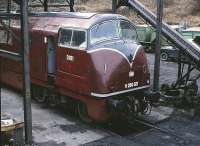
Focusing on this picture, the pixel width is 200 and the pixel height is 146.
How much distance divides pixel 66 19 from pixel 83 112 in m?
2.98

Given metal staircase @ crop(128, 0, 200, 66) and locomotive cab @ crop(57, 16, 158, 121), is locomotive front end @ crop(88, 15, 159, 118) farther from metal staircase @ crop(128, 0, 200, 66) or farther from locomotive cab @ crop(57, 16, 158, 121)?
metal staircase @ crop(128, 0, 200, 66)

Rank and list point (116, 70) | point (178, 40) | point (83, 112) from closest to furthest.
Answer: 1. point (116, 70)
2. point (83, 112)
3. point (178, 40)

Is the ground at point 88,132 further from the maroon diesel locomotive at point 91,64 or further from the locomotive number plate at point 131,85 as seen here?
the locomotive number plate at point 131,85

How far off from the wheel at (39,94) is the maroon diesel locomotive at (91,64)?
0.06 metres

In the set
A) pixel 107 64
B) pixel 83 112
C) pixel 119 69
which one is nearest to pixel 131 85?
pixel 119 69

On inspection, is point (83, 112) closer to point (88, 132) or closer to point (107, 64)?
point (88, 132)

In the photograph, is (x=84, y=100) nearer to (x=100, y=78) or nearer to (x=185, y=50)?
(x=100, y=78)

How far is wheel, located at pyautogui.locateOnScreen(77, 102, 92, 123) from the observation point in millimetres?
11703

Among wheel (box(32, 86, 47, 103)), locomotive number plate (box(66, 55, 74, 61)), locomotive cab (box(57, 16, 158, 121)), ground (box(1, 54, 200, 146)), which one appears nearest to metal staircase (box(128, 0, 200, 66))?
ground (box(1, 54, 200, 146))

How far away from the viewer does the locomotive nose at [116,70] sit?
35.2 ft

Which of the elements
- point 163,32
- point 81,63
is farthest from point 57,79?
point 163,32

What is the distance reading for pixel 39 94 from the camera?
13719 mm

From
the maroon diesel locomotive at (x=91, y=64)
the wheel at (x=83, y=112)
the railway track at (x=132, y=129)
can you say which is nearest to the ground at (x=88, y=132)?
the railway track at (x=132, y=129)

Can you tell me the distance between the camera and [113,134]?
10852 mm
